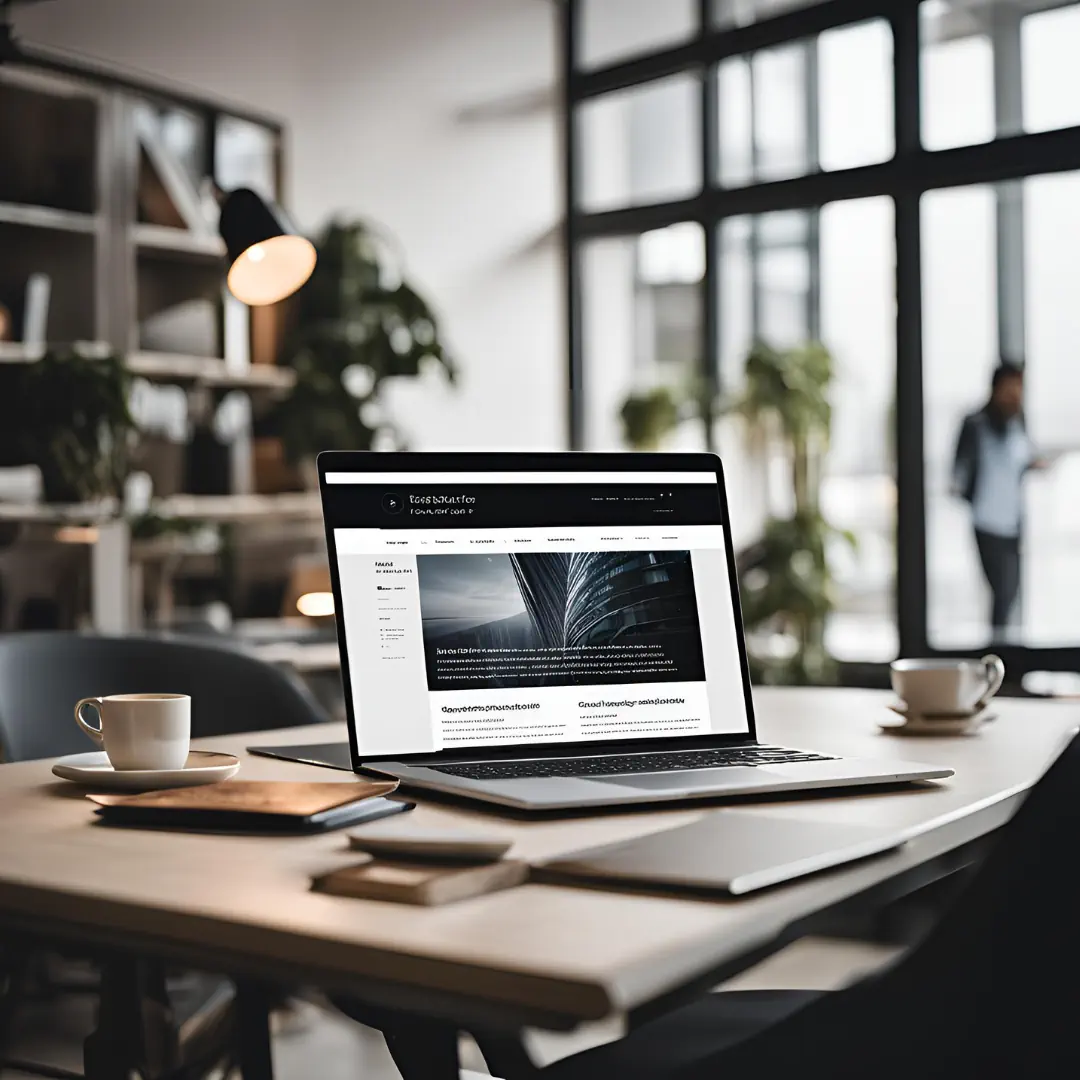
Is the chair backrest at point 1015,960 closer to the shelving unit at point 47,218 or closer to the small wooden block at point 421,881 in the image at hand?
the small wooden block at point 421,881

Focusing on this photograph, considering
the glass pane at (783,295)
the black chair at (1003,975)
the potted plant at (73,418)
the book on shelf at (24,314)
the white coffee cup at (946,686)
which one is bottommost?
the black chair at (1003,975)

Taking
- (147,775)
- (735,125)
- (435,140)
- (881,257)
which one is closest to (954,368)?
(881,257)

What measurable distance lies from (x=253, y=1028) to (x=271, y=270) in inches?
51.8

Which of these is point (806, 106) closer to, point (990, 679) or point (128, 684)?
point (128, 684)

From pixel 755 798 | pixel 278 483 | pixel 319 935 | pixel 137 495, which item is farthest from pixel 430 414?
pixel 319 935

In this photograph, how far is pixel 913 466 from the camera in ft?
16.2

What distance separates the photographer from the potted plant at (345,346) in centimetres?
445

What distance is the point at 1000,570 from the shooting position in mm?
4855

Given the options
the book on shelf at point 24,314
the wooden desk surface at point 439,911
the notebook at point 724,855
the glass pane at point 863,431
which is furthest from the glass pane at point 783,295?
the notebook at point 724,855

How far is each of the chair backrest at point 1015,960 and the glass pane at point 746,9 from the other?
4927 millimetres

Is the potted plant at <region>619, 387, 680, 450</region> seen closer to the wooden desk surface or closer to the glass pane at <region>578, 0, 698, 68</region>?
the glass pane at <region>578, 0, 698, 68</region>

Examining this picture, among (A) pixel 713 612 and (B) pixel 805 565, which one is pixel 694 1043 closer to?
(A) pixel 713 612

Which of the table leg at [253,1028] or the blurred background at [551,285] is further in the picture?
the blurred background at [551,285]

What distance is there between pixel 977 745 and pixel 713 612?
31cm
